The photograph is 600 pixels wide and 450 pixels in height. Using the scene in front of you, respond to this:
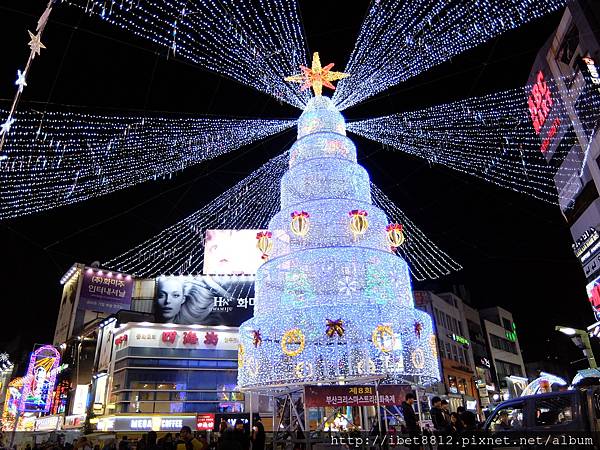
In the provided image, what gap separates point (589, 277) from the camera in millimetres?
23141

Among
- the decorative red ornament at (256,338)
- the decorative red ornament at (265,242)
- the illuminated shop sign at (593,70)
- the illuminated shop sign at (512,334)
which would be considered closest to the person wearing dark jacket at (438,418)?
the decorative red ornament at (256,338)

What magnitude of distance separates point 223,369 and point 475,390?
25.0m

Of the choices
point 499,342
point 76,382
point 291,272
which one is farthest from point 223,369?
point 499,342

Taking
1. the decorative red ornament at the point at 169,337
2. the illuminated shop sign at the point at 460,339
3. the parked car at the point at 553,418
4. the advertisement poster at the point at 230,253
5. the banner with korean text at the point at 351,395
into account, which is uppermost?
the advertisement poster at the point at 230,253

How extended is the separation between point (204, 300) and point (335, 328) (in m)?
25.8

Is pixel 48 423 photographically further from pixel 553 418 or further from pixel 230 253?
pixel 553 418

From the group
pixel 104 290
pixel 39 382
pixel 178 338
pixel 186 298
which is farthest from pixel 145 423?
pixel 104 290

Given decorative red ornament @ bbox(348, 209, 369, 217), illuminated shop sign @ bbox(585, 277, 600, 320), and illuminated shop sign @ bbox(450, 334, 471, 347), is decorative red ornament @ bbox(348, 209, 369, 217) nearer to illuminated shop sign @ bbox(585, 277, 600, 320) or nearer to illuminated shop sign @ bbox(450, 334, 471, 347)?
illuminated shop sign @ bbox(585, 277, 600, 320)

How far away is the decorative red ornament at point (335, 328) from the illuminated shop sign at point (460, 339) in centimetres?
2958

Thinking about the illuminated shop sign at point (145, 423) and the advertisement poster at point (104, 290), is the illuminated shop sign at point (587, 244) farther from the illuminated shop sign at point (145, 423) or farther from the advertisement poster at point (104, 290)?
Result: the advertisement poster at point (104, 290)

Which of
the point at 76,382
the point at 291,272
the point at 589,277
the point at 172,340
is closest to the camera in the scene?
the point at 291,272

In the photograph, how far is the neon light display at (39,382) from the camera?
34.4 meters

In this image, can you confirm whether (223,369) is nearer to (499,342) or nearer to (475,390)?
(475,390)

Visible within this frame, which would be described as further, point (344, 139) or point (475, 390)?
point (475, 390)
